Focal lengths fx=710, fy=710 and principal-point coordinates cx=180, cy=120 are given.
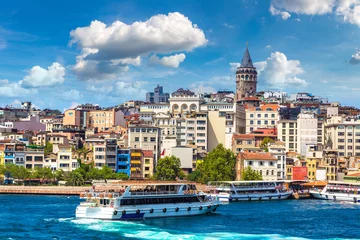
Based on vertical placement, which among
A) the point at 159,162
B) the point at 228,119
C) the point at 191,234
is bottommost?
the point at 191,234

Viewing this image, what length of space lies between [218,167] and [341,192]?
47.5ft

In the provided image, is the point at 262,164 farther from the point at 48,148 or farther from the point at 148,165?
the point at 48,148

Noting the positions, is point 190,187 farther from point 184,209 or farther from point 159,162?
point 159,162

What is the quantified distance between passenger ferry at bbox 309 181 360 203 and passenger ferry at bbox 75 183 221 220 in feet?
68.9

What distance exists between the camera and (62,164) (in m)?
82.9

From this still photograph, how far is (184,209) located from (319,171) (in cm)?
3377

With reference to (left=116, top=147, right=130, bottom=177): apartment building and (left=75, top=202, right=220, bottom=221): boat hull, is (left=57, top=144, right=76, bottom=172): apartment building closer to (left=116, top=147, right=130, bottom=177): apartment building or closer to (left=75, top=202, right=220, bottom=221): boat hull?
(left=116, top=147, right=130, bottom=177): apartment building

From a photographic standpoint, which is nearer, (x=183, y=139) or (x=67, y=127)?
(x=183, y=139)

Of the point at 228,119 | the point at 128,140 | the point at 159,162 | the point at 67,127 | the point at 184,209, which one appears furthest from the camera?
the point at 67,127

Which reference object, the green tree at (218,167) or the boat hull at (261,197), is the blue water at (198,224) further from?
A: the green tree at (218,167)

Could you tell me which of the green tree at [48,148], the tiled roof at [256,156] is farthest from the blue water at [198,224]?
the green tree at [48,148]

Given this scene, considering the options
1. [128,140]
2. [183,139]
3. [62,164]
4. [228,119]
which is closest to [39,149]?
[62,164]

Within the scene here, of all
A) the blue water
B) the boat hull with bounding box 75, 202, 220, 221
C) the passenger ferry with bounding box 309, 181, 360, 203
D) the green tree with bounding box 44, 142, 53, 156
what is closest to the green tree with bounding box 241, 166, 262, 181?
the passenger ferry with bounding box 309, 181, 360, 203

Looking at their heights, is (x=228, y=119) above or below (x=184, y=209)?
above
